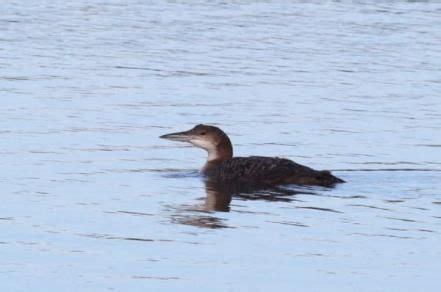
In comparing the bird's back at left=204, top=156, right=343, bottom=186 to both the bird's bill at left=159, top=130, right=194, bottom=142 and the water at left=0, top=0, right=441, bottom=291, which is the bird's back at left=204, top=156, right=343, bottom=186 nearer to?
the water at left=0, top=0, right=441, bottom=291

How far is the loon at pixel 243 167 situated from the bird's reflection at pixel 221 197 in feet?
0.33

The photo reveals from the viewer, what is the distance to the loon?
14789 mm

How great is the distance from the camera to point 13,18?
1139 inches

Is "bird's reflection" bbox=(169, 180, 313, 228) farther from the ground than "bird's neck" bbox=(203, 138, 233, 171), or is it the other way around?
"bird's neck" bbox=(203, 138, 233, 171)

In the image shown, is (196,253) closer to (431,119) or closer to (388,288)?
(388,288)

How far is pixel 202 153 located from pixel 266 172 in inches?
105

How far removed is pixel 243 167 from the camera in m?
15.3

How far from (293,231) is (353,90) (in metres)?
9.07

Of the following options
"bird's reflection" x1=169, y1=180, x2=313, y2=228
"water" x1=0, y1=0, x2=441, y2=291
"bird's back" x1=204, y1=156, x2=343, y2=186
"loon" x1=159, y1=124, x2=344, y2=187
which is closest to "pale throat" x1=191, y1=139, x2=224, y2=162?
"loon" x1=159, y1=124, x2=344, y2=187

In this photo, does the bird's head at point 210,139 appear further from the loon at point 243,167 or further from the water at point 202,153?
the water at point 202,153

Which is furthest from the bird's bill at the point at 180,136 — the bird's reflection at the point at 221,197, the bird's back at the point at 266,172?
the bird's reflection at the point at 221,197

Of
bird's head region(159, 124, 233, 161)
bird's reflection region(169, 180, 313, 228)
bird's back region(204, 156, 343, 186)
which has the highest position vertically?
bird's head region(159, 124, 233, 161)

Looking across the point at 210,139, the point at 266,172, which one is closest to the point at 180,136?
the point at 210,139

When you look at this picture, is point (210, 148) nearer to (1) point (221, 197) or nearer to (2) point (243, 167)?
(2) point (243, 167)
